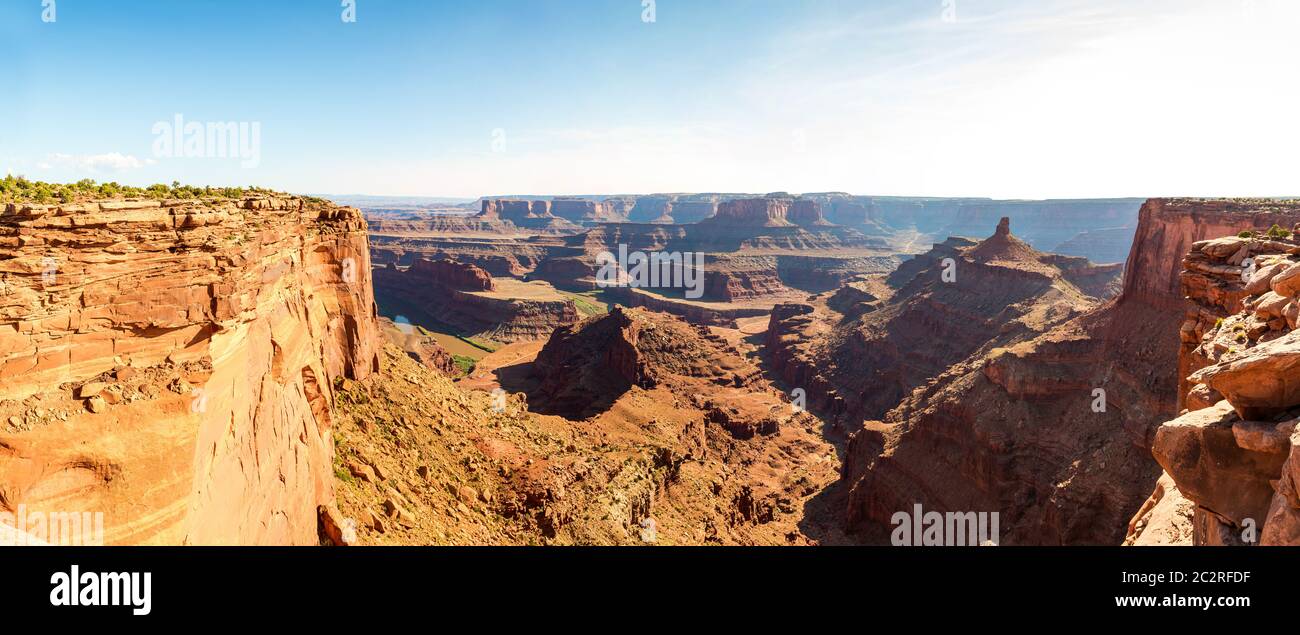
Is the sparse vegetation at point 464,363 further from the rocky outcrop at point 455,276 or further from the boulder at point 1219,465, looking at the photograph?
the boulder at point 1219,465

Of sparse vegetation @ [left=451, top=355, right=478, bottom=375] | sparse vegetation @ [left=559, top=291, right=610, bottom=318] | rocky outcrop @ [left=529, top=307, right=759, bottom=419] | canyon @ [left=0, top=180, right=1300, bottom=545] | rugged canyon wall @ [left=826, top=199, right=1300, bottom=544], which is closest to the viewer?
Answer: canyon @ [left=0, top=180, right=1300, bottom=545]

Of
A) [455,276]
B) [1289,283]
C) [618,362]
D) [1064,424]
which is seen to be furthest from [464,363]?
[1289,283]

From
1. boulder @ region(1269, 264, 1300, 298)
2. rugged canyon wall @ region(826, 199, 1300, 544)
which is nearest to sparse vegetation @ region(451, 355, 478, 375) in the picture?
rugged canyon wall @ region(826, 199, 1300, 544)

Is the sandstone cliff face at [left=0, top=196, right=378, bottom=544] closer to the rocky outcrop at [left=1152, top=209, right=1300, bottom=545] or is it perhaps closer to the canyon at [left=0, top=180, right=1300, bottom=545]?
the canyon at [left=0, top=180, right=1300, bottom=545]

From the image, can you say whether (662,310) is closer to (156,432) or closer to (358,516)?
(358,516)

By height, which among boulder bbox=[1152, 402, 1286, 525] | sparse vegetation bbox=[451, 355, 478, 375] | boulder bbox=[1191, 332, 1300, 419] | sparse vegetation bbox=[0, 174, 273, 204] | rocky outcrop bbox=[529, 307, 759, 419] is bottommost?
sparse vegetation bbox=[451, 355, 478, 375]

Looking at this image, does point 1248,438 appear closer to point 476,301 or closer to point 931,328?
point 931,328

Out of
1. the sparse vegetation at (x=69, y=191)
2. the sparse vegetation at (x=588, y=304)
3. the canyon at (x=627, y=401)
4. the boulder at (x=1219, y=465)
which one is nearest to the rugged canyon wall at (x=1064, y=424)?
the canyon at (x=627, y=401)

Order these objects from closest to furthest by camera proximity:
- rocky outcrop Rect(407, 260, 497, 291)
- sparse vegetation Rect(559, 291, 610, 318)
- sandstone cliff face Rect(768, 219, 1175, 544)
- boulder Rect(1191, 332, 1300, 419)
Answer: boulder Rect(1191, 332, 1300, 419) < sandstone cliff face Rect(768, 219, 1175, 544) < rocky outcrop Rect(407, 260, 497, 291) < sparse vegetation Rect(559, 291, 610, 318)
